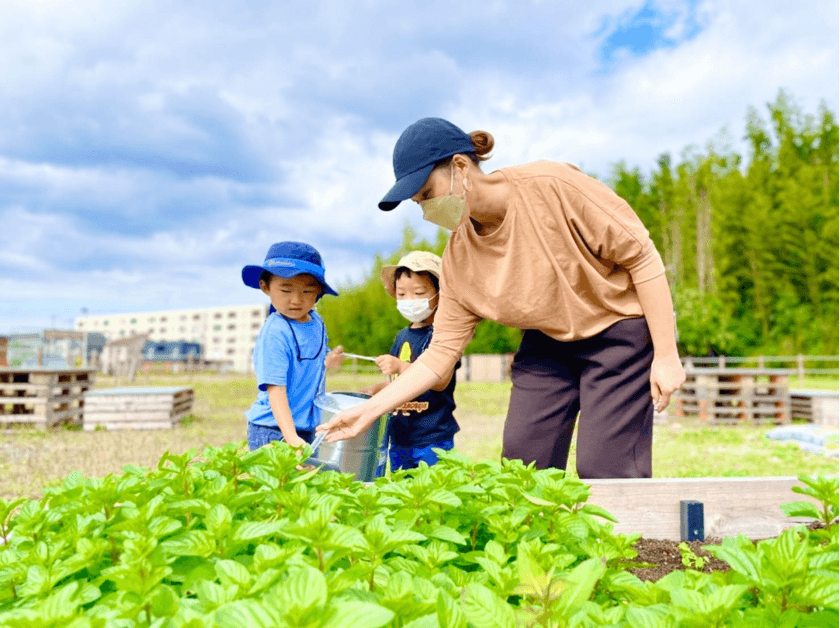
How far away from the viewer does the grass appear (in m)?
5.34

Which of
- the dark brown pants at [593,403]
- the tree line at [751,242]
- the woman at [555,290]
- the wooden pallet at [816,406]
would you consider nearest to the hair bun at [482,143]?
the woman at [555,290]

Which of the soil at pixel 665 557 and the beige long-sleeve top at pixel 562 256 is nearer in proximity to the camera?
the soil at pixel 665 557

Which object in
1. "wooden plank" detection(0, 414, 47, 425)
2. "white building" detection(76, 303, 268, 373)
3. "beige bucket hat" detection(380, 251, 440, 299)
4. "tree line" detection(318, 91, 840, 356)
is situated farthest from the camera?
"white building" detection(76, 303, 268, 373)

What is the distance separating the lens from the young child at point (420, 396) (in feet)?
10.2

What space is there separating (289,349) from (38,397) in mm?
7024

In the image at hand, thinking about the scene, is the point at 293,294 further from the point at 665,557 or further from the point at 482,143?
the point at 665,557

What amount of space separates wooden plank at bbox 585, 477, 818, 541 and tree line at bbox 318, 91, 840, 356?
23664mm

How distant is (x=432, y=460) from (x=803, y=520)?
1.51 m

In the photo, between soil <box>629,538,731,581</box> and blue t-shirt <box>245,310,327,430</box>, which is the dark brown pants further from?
blue t-shirt <box>245,310,327,430</box>

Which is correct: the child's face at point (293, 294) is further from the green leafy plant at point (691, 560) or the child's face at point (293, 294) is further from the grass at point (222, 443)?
the grass at point (222, 443)

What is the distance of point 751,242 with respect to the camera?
27.5 metres

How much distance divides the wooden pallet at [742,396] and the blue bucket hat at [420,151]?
29.1 feet

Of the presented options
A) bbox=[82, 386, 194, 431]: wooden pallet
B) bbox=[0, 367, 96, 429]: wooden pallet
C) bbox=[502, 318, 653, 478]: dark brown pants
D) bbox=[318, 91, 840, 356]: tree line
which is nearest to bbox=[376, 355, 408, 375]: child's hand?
bbox=[502, 318, 653, 478]: dark brown pants

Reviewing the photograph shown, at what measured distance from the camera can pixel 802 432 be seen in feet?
24.0
